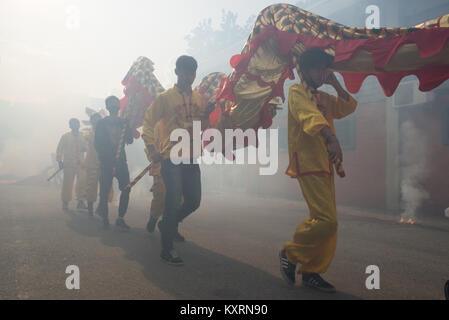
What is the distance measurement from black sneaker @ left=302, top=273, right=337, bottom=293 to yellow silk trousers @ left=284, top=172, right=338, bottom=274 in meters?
0.08

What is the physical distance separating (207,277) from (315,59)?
7.15ft

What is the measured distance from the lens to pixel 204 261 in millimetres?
3986

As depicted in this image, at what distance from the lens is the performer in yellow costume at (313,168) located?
2.89 metres

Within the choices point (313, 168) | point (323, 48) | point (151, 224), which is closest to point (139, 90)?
point (151, 224)

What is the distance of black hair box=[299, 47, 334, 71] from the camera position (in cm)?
314

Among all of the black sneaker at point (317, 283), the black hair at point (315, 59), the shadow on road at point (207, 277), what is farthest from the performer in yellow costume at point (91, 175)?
the black hair at point (315, 59)

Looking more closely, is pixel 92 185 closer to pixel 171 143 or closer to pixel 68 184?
pixel 68 184

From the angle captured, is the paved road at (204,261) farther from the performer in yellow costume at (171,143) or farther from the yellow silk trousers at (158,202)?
the performer in yellow costume at (171,143)

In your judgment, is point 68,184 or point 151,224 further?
point 68,184

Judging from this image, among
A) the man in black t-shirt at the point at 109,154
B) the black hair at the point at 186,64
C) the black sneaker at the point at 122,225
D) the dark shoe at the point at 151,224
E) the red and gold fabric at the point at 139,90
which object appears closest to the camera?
the black hair at the point at 186,64

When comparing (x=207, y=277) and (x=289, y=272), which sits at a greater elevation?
(x=289, y=272)

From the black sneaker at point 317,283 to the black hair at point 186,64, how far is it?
244 cm

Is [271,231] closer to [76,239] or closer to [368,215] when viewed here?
[76,239]
